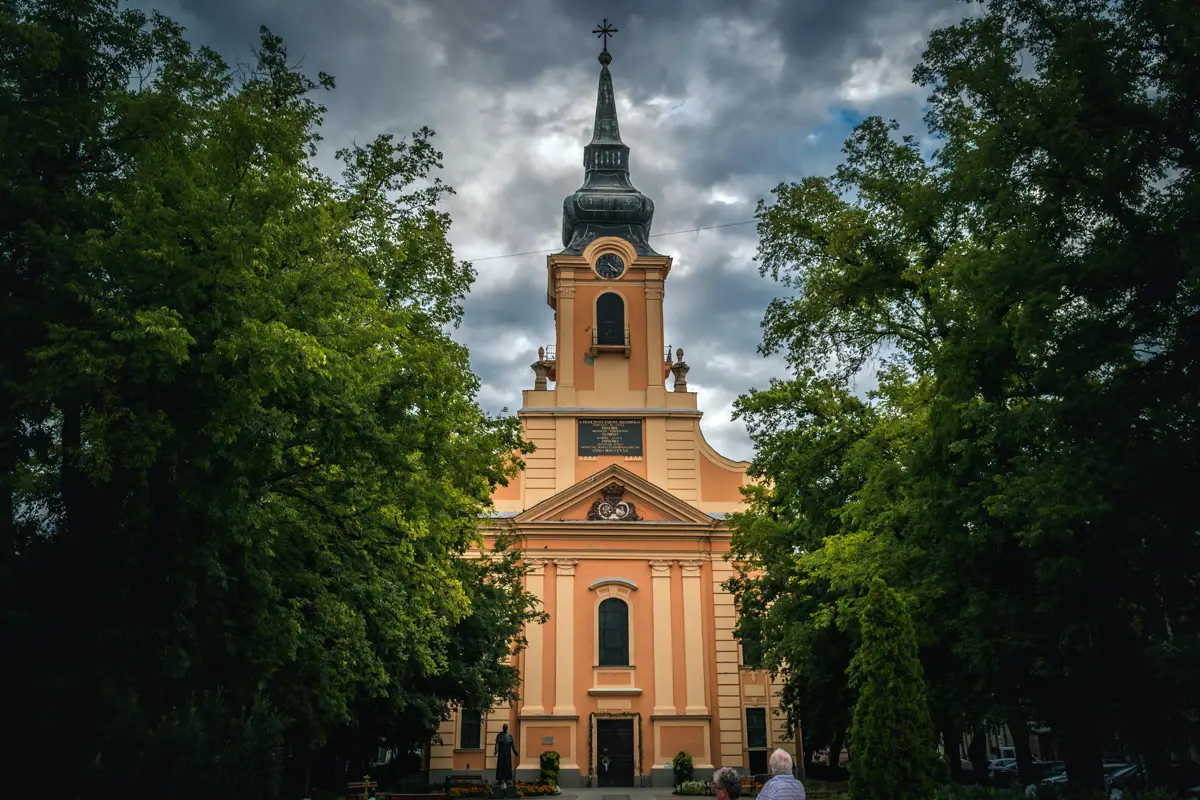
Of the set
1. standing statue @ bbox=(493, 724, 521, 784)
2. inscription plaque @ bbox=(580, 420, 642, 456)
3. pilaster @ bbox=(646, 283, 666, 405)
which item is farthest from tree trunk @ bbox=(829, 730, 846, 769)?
pilaster @ bbox=(646, 283, 666, 405)

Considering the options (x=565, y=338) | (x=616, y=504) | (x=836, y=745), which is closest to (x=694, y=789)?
(x=836, y=745)

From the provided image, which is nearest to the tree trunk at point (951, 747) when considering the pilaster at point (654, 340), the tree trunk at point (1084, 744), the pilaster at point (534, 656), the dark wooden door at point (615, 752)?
the tree trunk at point (1084, 744)

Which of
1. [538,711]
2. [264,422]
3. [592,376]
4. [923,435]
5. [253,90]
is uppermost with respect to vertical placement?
[592,376]

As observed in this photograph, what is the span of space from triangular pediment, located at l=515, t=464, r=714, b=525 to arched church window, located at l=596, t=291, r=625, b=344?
501 centimetres

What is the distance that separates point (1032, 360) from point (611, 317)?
84.9 feet

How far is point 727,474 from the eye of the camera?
3753 centimetres

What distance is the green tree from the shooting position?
13883 mm

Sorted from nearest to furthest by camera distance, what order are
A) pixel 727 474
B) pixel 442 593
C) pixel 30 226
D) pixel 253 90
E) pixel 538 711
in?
pixel 30 226
pixel 253 90
pixel 442 593
pixel 538 711
pixel 727 474

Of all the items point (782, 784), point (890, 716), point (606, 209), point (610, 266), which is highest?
point (606, 209)

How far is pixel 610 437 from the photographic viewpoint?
37031mm

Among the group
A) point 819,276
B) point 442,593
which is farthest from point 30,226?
point 819,276

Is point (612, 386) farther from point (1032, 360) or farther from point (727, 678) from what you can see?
point (1032, 360)

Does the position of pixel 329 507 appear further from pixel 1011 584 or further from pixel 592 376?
pixel 592 376

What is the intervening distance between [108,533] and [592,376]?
26.3 meters
